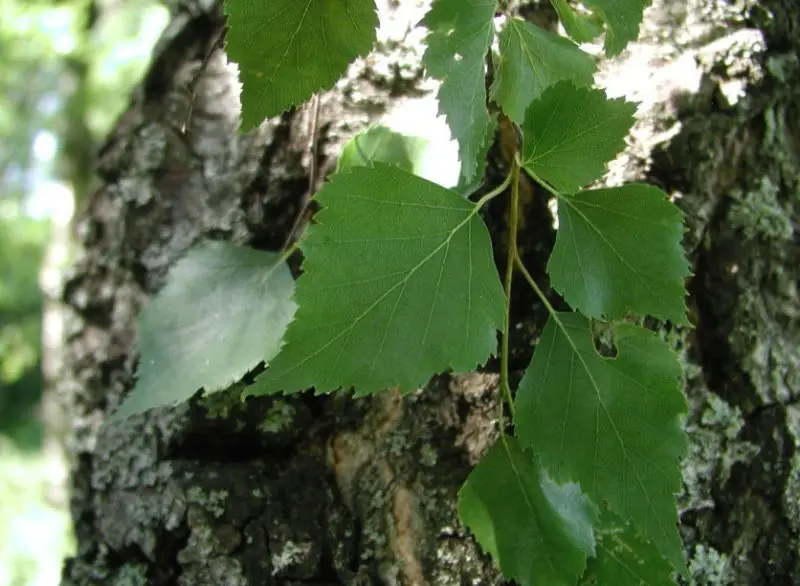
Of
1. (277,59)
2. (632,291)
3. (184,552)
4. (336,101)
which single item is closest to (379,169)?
(277,59)

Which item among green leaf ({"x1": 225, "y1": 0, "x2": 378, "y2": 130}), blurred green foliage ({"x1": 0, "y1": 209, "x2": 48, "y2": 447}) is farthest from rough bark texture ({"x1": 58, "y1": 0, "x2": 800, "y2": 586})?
blurred green foliage ({"x1": 0, "y1": 209, "x2": 48, "y2": 447})

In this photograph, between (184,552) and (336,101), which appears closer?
(184,552)

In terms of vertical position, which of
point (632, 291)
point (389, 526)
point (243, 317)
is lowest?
point (389, 526)

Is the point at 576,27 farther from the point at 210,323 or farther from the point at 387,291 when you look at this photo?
the point at 210,323

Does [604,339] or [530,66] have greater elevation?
[530,66]

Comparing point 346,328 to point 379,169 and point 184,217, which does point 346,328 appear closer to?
point 379,169

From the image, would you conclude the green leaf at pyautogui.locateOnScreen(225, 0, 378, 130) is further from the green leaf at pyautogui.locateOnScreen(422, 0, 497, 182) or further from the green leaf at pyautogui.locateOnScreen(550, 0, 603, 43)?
the green leaf at pyautogui.locateOnScreen(550, 0, 603, 43)

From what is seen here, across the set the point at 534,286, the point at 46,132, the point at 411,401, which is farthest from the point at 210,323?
the point at 46,132
